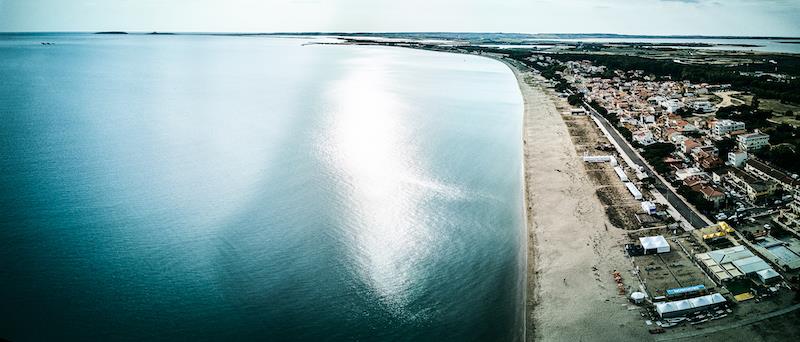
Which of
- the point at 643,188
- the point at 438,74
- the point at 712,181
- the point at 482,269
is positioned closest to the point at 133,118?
the point at 482,269

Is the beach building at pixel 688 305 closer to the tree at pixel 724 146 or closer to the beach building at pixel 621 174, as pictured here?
the beach building at pixel 621 174

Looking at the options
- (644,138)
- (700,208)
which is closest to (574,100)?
(644,138)

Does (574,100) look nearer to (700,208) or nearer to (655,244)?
(700,208)

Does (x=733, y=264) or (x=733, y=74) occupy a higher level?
(x=733, y=74)

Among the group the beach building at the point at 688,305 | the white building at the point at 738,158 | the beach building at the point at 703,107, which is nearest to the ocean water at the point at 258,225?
the beach building at the point at 688,305

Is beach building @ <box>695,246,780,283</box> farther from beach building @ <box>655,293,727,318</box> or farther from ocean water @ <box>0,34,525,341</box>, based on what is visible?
ocean water @ <box>0,34,525,341</box>
